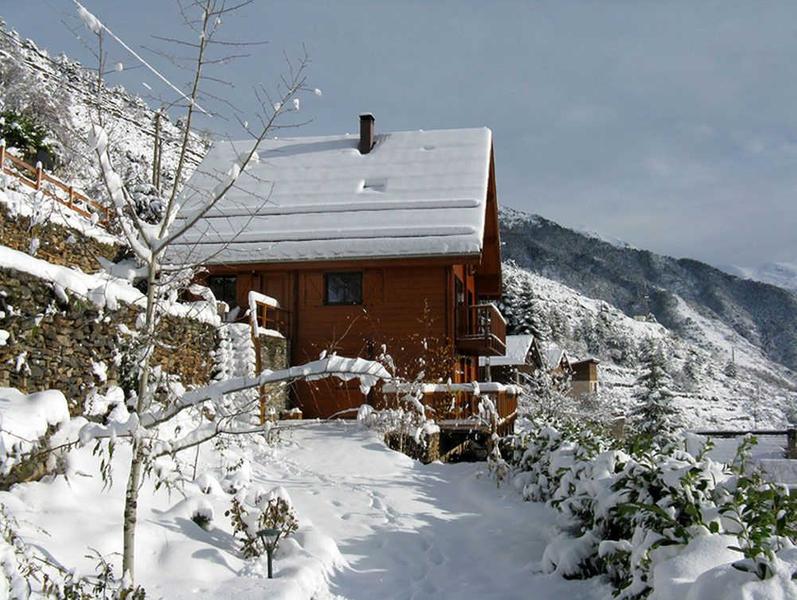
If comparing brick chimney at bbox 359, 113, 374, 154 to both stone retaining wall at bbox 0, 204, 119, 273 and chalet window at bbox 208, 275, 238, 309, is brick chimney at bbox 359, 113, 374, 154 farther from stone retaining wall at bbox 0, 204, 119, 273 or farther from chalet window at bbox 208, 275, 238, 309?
stone retaining wall at bbox 0, 204, 119, 273

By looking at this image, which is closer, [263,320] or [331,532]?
[331,532]

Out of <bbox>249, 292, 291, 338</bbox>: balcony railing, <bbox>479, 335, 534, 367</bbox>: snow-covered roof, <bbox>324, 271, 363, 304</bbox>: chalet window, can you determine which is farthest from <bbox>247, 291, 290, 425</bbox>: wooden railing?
<bbox>479, 335, 534, 367</bbox>: snow-covered roof

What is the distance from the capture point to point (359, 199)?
18.4m

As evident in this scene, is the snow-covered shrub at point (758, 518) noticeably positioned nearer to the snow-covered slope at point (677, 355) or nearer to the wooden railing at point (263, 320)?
the wooden railing at point (263, 320)

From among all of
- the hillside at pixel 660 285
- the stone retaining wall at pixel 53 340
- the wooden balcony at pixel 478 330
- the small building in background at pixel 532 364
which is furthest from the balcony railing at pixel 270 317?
the hillside at pixel 660 285

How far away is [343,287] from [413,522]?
32.0 feet

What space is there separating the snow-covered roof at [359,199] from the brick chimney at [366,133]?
10.2 inches

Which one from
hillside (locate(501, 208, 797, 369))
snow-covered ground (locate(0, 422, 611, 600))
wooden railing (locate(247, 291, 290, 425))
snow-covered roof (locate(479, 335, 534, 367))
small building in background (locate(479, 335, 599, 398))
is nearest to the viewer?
snow-covered ground (locate(0, 422, 611, 600))

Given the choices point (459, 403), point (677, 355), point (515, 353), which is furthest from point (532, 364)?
point (677, 355)

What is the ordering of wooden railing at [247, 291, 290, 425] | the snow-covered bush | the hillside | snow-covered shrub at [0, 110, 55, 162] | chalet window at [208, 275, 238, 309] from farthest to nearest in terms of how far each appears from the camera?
the hillside, snow-covered shrub at [0, 110, 55, 162], chalet window at [208, 275, 238, 309], wooden railing at [247, 291, 290, 425], the snow-covered bush

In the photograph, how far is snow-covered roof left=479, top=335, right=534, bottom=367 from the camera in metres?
34.8

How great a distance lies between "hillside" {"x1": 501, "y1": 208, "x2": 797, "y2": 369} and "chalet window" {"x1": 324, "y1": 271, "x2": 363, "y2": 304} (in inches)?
3229

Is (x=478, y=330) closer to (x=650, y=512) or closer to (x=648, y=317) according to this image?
(x=650, y=512)

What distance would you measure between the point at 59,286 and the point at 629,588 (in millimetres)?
5902
